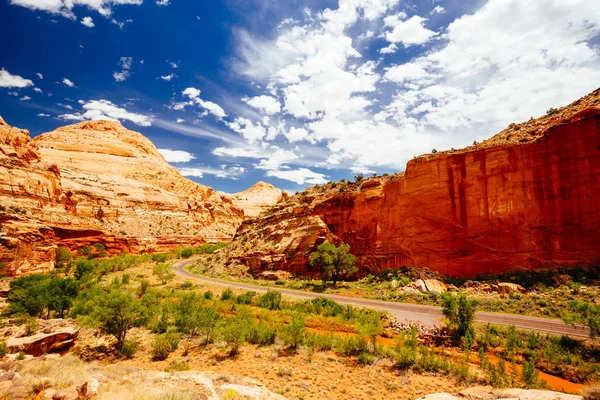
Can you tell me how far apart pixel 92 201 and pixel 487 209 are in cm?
7222

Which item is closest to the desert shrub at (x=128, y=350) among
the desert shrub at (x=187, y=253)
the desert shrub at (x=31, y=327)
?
the desert shrub at (x=31, y=327)

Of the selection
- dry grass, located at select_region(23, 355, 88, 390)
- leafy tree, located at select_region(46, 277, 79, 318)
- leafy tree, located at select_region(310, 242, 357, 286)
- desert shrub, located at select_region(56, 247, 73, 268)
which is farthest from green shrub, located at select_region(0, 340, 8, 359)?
desert shrub, located at select_region(56, 247, 73, 268)

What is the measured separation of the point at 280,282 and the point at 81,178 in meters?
61.9

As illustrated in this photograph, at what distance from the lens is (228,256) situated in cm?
4444

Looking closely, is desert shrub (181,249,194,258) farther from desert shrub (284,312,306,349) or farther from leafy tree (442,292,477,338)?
leafy tree (442,292,477,338)

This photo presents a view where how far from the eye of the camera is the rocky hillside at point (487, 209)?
2167 centimetres

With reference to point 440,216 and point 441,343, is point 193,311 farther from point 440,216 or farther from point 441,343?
point 440,216

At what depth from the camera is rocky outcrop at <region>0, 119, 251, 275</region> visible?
3719 cm

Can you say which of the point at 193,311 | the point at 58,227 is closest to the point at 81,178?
the point at 58,227

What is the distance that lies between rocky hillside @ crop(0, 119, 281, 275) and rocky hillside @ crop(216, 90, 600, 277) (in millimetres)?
30982

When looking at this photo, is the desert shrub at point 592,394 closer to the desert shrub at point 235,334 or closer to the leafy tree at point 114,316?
the desert shrub at point 235,334

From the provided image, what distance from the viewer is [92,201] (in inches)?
2421

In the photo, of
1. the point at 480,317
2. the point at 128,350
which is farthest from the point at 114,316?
the point at 480,317

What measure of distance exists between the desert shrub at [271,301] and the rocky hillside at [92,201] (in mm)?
29831
